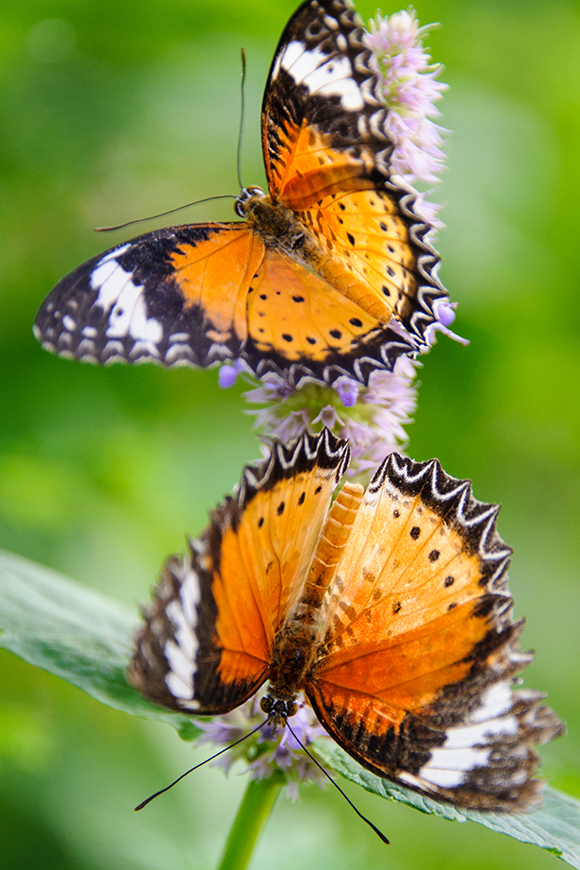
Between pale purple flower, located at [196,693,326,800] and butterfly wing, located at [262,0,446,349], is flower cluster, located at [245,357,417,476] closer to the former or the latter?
butterfly wing, located at [262,0,446,349]

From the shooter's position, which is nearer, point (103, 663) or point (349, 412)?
point (103, 663)

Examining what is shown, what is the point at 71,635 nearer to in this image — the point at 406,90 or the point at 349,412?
the point at 349,412

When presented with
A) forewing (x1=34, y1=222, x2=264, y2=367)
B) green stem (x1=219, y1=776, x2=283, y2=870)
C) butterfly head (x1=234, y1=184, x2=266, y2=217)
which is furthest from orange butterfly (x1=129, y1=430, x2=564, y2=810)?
butterfly head (x1=234, y1=184, x2=266, y2=217)

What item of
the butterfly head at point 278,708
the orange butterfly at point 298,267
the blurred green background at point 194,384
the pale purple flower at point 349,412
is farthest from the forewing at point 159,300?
the blurred green background at point 194,384

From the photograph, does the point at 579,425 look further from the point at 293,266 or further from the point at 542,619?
the point at 293,266

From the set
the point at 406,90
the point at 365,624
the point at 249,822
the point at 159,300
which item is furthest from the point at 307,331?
the point at 249,822
